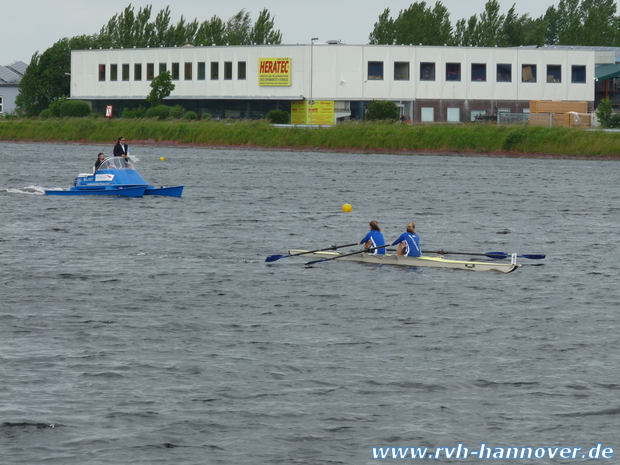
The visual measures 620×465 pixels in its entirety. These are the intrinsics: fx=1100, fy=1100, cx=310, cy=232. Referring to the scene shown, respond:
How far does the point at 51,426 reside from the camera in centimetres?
1444

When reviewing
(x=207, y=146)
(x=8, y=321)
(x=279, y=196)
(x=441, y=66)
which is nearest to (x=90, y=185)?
(x=279, y=196)

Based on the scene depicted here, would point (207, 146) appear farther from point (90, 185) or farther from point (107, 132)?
point (90, 185)

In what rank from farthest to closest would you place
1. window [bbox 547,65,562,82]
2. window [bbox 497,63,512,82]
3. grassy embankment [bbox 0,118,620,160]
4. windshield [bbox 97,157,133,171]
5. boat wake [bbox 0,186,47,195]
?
window [bbox 547,65,562,82]
window [bbox 497,63,512,82]
grassy embankment [bbox 0,118,620,160]
boat wake [bbox 0,186,47,195]
windshield [bbox 97,157,133,171]

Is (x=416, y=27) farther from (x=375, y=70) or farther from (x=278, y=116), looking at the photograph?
(x=278, y=116)

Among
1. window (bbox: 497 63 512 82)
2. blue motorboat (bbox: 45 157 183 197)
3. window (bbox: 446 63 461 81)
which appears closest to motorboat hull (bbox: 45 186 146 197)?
blue motorboat (bbox: 45 157 183 197)

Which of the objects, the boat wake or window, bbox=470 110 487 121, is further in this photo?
window, bbox=470 110 487 121

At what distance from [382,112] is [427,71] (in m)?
14.1

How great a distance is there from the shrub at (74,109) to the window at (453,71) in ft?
122

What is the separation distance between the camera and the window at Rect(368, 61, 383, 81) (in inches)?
4227

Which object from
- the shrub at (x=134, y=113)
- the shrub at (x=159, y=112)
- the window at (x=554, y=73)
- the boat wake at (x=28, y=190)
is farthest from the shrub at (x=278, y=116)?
the boat wake at (x=28, y=190)

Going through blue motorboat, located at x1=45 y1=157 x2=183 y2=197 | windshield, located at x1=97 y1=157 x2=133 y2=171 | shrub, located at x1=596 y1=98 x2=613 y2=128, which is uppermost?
shrub, located at x1=596 y1=98 x2=613 y2=128

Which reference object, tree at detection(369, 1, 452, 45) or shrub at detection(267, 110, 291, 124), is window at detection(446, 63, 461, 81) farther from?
tree at detection(369, 1, 452, 45)

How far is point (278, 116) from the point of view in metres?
100

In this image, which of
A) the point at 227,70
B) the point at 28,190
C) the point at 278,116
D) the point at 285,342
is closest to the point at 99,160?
the point at 28,190
